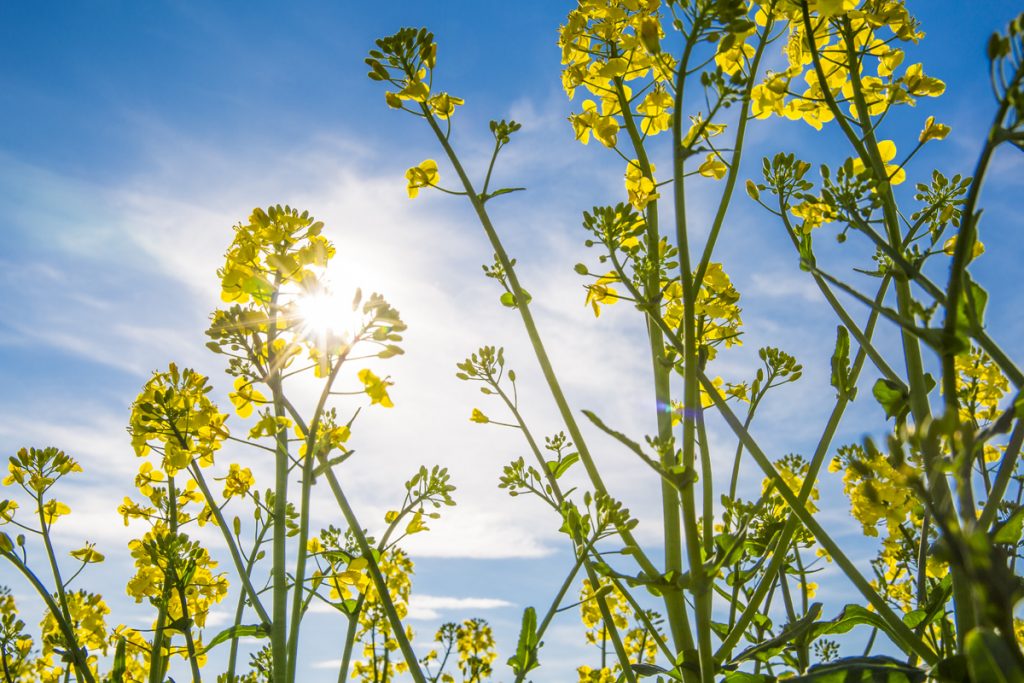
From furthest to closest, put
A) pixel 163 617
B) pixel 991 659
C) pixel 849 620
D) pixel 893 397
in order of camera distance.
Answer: pixel 163 617 < pixel 849 620 < pixel 893 397 < pixel 991 659

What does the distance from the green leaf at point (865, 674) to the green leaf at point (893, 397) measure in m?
0.57

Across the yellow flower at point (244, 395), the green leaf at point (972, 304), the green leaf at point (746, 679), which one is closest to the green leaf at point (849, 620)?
the green leaf at point (746, 679)

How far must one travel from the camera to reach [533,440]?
263 centimetres

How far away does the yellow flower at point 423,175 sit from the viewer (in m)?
2.51

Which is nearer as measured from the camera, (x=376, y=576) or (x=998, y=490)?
(x=998, y=490)

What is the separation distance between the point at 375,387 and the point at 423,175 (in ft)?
2.61

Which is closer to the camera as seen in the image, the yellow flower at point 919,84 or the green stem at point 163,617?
the yellow flower at point 919,84

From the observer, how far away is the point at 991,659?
2.89 ft

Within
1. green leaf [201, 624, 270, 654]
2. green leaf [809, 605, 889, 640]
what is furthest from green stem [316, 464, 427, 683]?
green leaf [809, 605, 889, 640]

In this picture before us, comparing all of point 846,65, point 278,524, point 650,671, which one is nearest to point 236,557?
point 278,524

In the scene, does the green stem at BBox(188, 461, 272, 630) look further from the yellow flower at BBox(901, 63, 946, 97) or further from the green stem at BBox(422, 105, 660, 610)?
the yellow flower at BBox(901, 63, 946, 97)

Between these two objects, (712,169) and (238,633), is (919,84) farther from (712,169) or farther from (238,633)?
(238,633)

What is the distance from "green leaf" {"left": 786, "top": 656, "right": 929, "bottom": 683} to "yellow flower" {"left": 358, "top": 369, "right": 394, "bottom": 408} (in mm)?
1248

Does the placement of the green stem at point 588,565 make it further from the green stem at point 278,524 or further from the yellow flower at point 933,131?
the yellow flower at point 933,131
